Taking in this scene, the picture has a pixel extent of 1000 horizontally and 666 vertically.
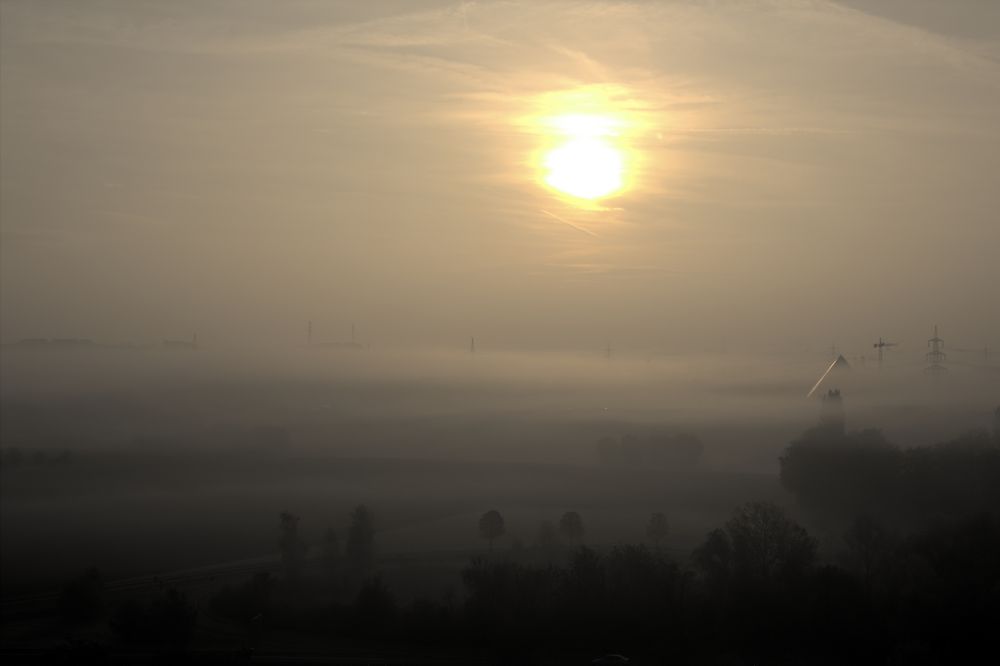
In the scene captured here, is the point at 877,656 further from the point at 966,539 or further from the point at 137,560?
the point at 137,560

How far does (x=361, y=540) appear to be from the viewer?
163ft

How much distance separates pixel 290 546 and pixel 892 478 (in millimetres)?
41268

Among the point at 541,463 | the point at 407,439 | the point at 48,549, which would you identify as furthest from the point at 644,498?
the point at 48,549

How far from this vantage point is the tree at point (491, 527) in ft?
184

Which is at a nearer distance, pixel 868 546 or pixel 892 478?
pixel 868 546

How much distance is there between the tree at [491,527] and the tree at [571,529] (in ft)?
12.4

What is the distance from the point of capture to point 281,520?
50.7 metres

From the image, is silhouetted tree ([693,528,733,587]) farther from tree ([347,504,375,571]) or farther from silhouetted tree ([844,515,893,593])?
tree ([347,504,375,571])

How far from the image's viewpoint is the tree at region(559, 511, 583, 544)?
56572 millimetres

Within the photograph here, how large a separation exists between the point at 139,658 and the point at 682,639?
18.6 m

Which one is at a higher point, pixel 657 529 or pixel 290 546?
pixel 290 546

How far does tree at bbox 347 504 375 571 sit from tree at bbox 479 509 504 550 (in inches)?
265

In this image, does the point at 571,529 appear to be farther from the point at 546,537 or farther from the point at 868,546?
the point at 868,546

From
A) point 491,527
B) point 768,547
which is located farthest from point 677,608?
point 491,527
